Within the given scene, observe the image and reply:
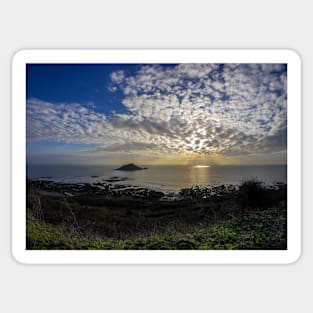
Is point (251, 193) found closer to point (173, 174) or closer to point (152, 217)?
point (173, 174)

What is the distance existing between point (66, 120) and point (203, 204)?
3.67ft

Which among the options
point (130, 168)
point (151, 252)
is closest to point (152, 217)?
point (151, 252)

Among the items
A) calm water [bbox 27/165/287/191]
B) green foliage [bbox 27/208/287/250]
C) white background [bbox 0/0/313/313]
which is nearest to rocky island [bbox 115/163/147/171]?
calm water [bbox 27/165/287/191]

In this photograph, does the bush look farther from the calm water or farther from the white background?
the white background

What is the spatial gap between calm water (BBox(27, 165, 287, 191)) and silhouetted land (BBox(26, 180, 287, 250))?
48mm

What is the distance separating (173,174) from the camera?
2668 mm

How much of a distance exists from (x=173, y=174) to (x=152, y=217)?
1.09 ft

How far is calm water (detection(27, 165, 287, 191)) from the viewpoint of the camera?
2631 millimetres
